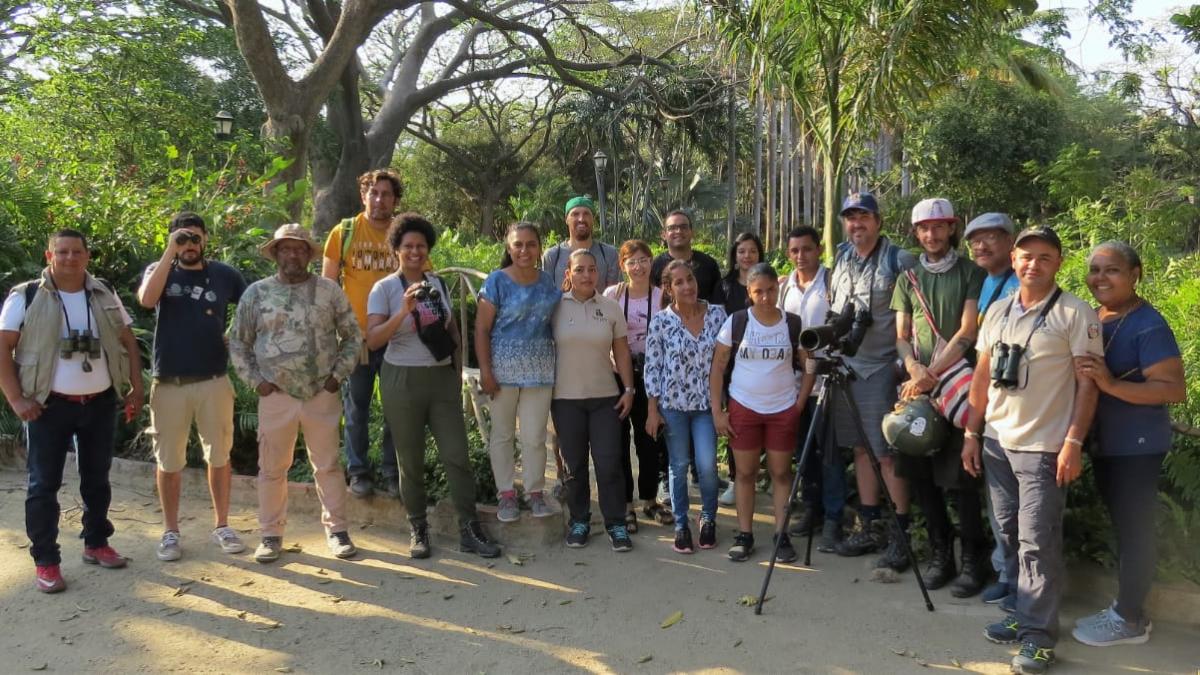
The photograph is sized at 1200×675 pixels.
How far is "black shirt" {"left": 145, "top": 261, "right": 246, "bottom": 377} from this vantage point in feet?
14.9

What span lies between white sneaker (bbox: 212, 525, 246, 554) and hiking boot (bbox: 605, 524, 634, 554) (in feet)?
6.69

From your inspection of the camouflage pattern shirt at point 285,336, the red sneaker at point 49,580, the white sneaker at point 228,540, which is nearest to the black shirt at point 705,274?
the camouflage pattern shirt at point 285,336

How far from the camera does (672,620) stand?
396 cm

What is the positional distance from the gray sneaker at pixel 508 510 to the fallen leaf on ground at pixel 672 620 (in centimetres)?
121

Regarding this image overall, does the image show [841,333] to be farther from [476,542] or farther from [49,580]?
[49,580]

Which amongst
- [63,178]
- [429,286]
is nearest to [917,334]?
[429,286]

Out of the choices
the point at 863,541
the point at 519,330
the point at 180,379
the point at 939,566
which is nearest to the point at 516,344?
the point at 519,330

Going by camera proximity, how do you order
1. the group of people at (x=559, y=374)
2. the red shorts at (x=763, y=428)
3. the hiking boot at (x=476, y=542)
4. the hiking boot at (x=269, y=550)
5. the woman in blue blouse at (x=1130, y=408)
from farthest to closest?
the hiking boot at (x=476, y=542) → the hiking boot at (x=269, y=550) → the red shorts at (x=763, y=428) → the group of people at (x=559, y=374) → the woman in blue blouse at (x=1130, y=408)

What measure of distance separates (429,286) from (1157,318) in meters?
3.26

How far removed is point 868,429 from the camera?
443cm

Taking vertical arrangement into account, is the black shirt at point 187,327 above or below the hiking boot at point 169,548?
above

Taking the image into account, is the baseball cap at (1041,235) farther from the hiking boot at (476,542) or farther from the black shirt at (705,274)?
the hiking boot at (476,542)

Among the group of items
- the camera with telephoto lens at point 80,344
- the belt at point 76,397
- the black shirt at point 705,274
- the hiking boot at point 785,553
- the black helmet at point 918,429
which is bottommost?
the hiking boot at point 785,553

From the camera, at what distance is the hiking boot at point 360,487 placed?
17.1ft
